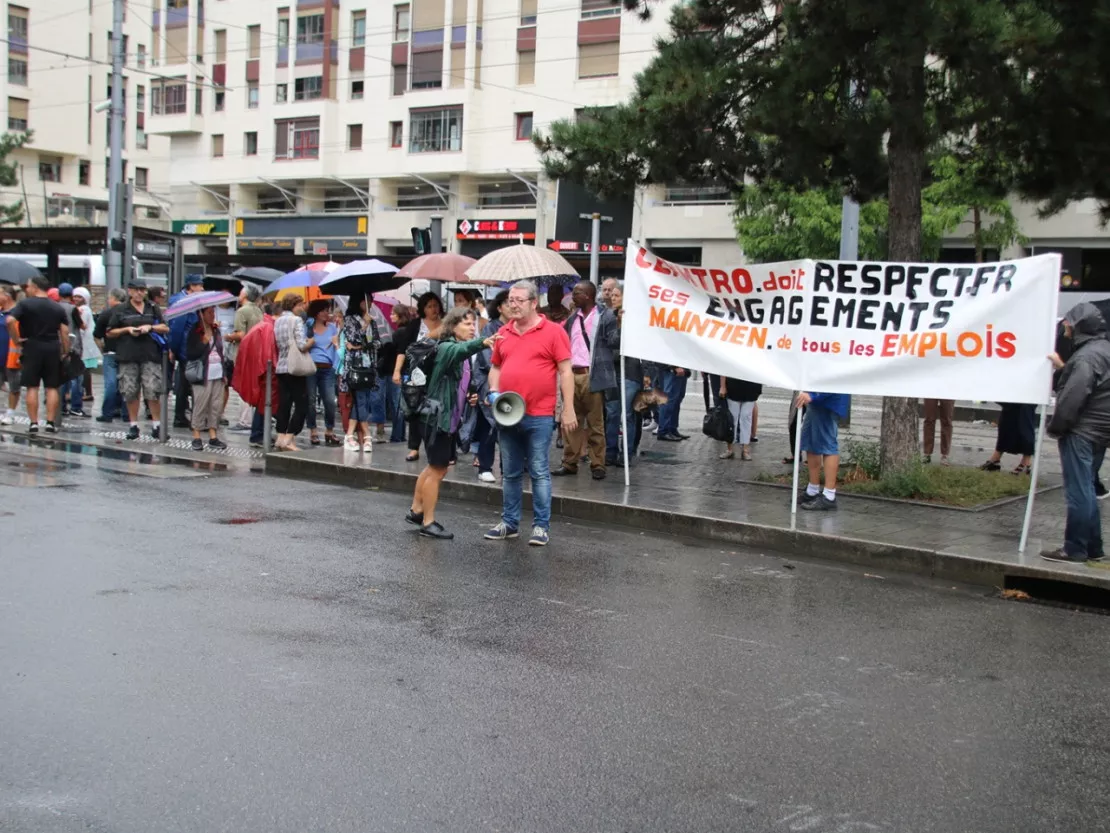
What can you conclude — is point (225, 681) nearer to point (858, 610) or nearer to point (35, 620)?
point (35, 620)

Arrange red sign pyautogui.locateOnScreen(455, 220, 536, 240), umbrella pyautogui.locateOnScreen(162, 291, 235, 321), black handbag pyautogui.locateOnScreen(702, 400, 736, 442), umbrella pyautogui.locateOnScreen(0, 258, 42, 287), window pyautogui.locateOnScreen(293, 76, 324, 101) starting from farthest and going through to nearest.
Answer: window pyautogui.locateOnScreen(293, 76, 324, 101) → red sign pyautogui.locateOnScreen(455, 220, 536, 240) → umbrella pyautogui.locateOnScreen(0, 258, 42, 287) → umbrella pyautogui.locateOnScreen(162, 291, 235, 321) → black handbag pyautogui.locateOnScreen(702, 400, 736, 442)

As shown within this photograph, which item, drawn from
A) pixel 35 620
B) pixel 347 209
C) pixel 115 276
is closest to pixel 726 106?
pixel 35 620

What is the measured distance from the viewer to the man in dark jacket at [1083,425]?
7863mm

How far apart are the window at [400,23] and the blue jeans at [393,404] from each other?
4149cm

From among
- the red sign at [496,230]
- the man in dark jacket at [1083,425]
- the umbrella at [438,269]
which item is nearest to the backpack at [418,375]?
the man in dark jacket at [1083,425]

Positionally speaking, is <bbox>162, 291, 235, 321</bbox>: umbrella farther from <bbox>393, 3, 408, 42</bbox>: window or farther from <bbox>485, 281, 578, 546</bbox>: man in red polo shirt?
<bbox>393, 3, 408, 42</bbox>: window

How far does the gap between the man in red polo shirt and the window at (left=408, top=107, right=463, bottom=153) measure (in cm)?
4364

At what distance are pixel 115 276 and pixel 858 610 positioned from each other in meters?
23.2

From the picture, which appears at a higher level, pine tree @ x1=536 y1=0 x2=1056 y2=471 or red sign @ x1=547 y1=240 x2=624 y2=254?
red sign @ x1=547 y1=240 x2=624 y2=254

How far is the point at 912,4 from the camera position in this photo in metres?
8.66

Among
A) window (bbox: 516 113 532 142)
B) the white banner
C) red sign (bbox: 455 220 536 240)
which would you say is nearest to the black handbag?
the white banner

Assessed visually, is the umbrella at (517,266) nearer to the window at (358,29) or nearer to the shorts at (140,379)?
the shorts at (140,379)

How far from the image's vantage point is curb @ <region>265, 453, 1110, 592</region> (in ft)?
26.1

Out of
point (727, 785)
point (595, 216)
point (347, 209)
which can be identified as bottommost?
point (727, 785)
